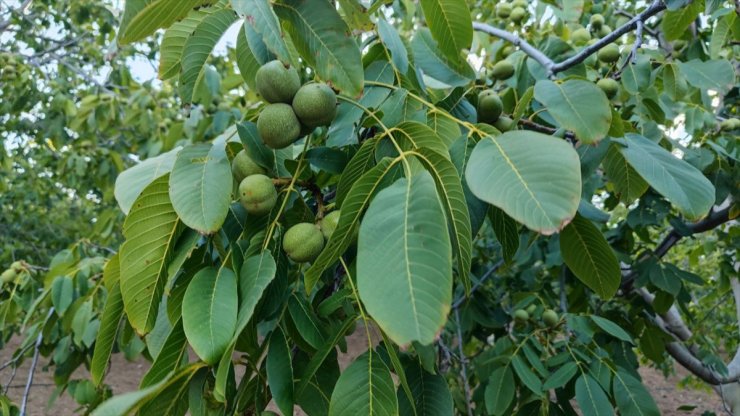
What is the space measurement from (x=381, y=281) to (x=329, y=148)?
47 cm

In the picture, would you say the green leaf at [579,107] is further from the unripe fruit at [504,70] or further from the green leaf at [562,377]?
the green leaf at [562,377]

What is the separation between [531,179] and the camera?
2.27 feet

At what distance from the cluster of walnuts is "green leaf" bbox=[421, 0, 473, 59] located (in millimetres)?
218

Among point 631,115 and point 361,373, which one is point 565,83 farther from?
point 631,115

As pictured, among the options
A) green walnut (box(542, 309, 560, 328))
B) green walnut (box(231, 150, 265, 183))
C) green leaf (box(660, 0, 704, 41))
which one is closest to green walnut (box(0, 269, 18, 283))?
green walnut (box(231, 150, 265, 183))

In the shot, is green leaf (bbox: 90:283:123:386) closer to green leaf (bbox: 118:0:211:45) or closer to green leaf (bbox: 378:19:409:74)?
green leaf (bbox: 118:0:211:45)

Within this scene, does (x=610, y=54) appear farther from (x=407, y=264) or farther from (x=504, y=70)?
(x=407, y=264)

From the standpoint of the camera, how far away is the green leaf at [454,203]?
754mm

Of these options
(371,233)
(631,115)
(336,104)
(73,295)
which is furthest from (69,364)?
(631,115)

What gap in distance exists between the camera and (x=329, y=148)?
1.02 m

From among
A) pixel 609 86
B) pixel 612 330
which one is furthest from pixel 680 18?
pixel 612 330

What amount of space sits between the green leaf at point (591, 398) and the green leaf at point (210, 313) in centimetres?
104

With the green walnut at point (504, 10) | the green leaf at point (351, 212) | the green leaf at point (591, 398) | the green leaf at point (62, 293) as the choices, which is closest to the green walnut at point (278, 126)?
the green leaf at point (351, 212)

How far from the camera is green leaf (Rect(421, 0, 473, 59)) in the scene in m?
0.97
